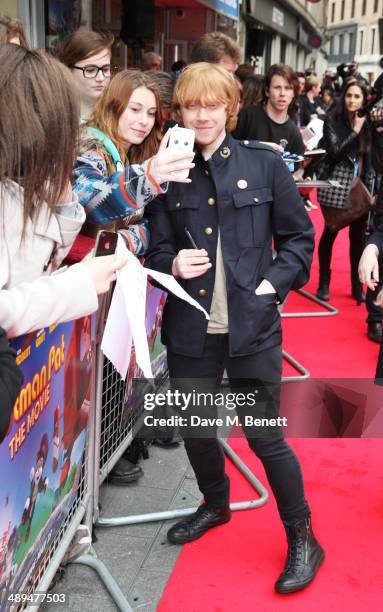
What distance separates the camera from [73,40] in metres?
3.24

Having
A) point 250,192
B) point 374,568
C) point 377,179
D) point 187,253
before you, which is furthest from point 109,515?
point 377,179

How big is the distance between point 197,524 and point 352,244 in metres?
4.01

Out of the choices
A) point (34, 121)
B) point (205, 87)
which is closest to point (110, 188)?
point (205, 87)

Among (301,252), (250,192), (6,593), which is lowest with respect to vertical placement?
(6,593)

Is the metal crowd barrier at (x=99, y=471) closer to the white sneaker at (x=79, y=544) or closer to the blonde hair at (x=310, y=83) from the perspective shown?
A: the white sneaker at (x=79, y=544)

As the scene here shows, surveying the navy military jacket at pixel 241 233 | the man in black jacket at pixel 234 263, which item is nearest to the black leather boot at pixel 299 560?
the man in black jacket at pixel 234 263

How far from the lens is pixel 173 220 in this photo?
8.48 feet

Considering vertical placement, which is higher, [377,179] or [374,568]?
[377,179]

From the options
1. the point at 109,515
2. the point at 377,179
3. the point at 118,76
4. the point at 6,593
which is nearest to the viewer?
the point at 6,593

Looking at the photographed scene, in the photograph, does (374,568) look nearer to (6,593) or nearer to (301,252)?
(301,252)

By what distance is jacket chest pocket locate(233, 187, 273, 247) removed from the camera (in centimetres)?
245

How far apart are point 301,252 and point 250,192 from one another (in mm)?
290

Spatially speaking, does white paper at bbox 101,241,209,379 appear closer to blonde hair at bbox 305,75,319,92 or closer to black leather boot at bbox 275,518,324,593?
black leather boot at bbox 275,518,324,593

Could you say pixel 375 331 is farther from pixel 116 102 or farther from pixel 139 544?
pixel 116 102
